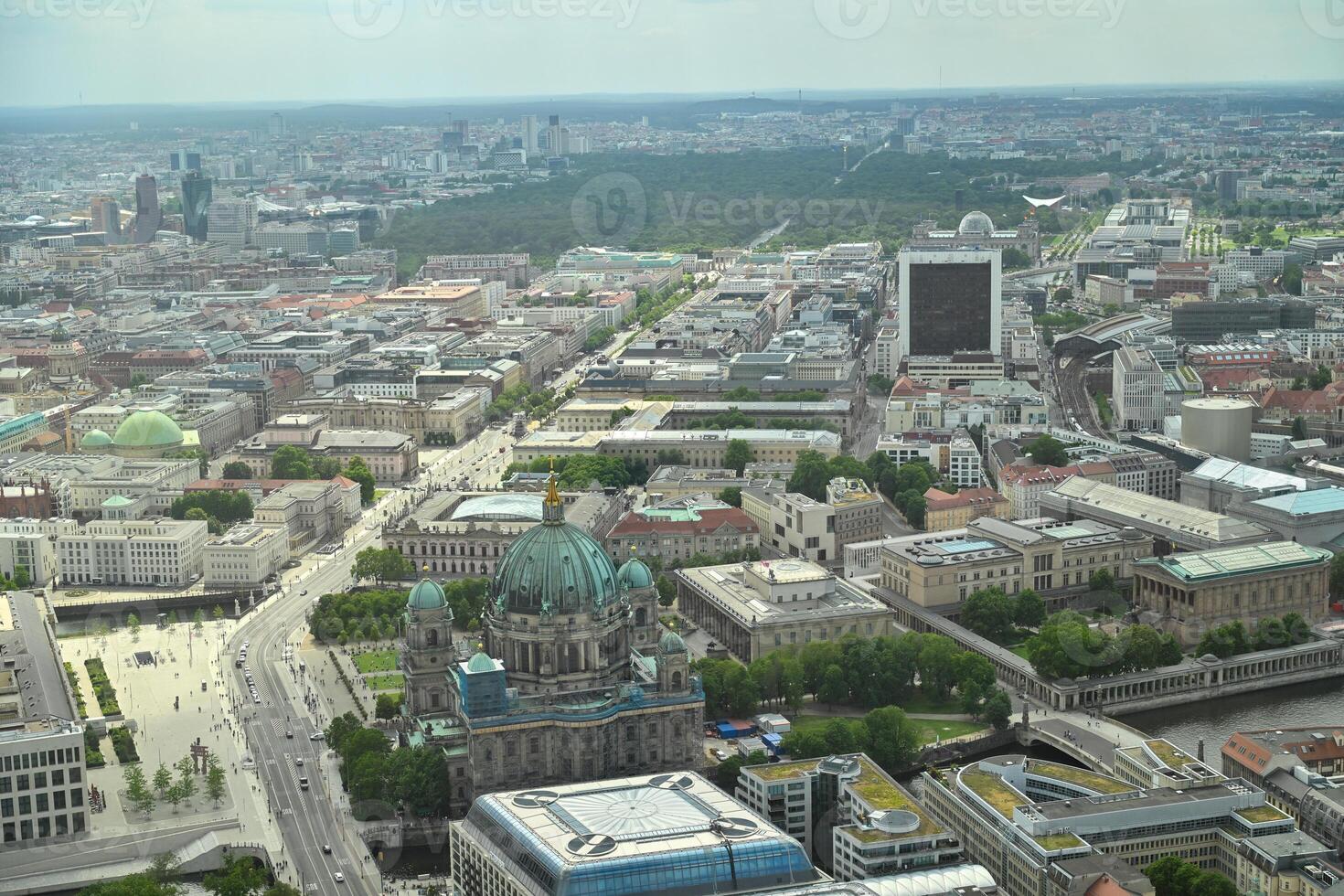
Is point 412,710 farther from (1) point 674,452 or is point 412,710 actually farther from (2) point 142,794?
(1) point 674,452

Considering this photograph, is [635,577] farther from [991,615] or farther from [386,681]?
[991,615]

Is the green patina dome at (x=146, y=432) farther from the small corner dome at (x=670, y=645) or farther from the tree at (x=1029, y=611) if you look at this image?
the small corner dome at (x=670, y=645)

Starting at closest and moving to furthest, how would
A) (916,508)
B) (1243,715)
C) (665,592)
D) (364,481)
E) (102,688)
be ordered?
(1243,715), (102,688), (665,592), (916,508), (364,481)

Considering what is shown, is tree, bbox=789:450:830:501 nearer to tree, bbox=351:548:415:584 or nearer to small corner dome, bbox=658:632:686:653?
tree, bbox=351:548:415:584

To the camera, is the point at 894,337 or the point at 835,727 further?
the point at 894,337

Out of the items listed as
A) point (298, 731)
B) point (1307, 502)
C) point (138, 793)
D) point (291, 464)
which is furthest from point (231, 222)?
point (138, 793)

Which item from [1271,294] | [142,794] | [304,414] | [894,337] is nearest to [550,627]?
[142,794]

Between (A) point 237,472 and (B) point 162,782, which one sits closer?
(B) point 162,782
